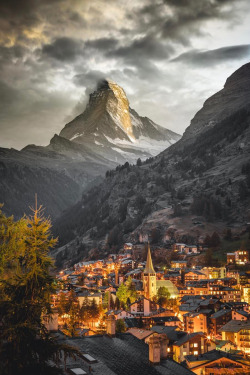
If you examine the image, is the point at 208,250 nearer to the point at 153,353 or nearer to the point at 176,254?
the point at 176,254

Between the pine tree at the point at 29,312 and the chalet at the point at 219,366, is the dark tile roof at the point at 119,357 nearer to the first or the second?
the pine tree at the point at 29,312

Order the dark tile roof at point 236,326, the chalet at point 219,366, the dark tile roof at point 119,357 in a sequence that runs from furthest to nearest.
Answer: the dark tile roof at point 236,326
the chalet at point 219,366
the dark tile roof at point 119,357

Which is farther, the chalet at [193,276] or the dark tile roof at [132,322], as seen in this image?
the chalet at [193,276]

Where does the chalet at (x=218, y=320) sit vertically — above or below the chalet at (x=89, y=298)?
below

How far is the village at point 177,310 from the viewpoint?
60.0 m

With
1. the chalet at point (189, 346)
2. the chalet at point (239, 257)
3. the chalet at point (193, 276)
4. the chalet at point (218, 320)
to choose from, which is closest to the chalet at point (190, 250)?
the chalet at point (239, 257)

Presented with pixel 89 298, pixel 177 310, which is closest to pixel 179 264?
pixel 177 310

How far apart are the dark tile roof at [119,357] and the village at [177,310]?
53cm

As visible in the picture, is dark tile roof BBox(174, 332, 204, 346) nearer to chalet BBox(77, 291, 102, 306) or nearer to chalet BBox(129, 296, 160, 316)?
chalet BBox(129, 296, 160, 316)

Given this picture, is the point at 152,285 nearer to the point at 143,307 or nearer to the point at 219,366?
the point at 143,307

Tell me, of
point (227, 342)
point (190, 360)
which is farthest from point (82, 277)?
point (190, 360)

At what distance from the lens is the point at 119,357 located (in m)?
22.9

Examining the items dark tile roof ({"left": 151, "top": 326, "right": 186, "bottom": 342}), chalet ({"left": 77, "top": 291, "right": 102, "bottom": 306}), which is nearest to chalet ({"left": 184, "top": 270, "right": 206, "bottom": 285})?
chalet ({"left": 77, "top": 291, "right": 102, "bottom": 306})

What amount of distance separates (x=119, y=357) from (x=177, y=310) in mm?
105748
